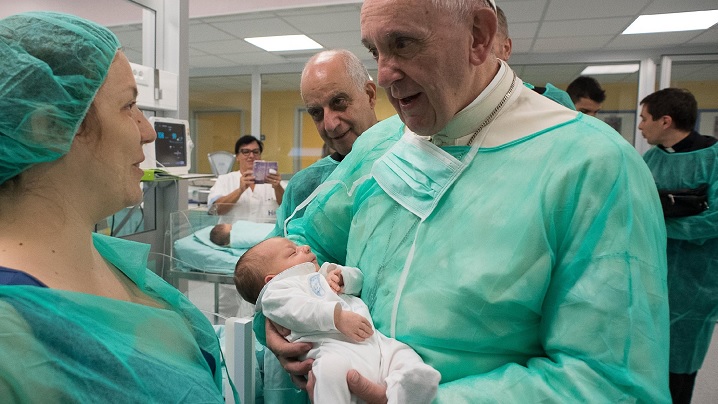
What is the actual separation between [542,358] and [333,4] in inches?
167

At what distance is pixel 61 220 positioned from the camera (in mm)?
817

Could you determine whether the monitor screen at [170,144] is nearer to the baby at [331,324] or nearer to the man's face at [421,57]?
the baby at [331,324]

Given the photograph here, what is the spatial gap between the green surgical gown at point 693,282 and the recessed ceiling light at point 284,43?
14.5 ft

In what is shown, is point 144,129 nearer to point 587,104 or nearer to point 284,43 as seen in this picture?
point 587,104

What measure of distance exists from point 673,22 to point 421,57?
17.2 feet

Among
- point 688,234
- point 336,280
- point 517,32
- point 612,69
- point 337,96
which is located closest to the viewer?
point 336,280

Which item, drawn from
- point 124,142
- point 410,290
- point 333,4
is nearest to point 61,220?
point 124,142

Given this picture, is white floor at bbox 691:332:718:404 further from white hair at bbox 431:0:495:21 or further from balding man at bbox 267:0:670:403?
white hair at bbox 431:0:495:21

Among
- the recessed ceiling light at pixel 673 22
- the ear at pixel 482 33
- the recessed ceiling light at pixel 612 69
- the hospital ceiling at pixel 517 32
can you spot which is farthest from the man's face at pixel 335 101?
the recessed ceiling light at pixel 612 69

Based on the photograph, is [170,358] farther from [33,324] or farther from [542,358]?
[542,358]

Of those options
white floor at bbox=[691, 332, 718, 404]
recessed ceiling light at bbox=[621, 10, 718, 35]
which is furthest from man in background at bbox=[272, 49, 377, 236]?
recessed ceiling light at bbox=[621, 10, 718, 35]

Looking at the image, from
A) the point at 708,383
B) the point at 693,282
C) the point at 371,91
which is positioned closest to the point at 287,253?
the point at 371,91

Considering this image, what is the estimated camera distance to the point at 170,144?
10.1 ft

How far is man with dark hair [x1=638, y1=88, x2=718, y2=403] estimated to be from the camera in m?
2.60
